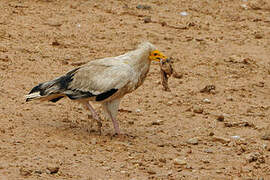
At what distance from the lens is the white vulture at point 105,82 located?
25.4 ft

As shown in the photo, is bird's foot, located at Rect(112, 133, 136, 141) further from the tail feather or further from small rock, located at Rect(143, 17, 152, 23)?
small rock, located at Rect(143, 17, 152, 23)

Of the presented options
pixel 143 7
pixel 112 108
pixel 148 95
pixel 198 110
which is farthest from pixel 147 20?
pixel 112 108

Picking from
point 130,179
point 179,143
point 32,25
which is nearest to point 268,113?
point 179,143

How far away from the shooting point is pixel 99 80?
783cm

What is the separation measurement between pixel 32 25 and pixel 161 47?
2.83m

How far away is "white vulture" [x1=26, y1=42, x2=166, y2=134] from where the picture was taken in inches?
305

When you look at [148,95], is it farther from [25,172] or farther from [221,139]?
[25,172]

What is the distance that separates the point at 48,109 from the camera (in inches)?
353

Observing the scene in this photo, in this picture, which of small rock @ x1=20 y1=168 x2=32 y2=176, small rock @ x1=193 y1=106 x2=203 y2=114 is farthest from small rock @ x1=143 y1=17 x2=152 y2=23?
small rock @ x1=20 y1=168 x2=32 y2=176

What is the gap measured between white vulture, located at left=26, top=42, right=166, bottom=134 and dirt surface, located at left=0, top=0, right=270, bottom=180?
0.45 metres

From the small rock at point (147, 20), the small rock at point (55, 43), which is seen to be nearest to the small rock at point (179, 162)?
the small rock at point (55, 43)

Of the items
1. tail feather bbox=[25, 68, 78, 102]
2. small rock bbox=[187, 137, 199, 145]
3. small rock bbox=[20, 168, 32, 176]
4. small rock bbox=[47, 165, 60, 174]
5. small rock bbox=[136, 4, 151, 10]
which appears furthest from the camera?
small rock bbox=[136, 4, 151, 10]

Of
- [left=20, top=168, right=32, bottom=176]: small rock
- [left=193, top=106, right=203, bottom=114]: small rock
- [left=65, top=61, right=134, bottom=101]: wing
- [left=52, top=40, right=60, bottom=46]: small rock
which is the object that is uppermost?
[left=65, top=61, right=134, bottom=101]: wing

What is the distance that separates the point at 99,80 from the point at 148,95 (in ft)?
8.20
